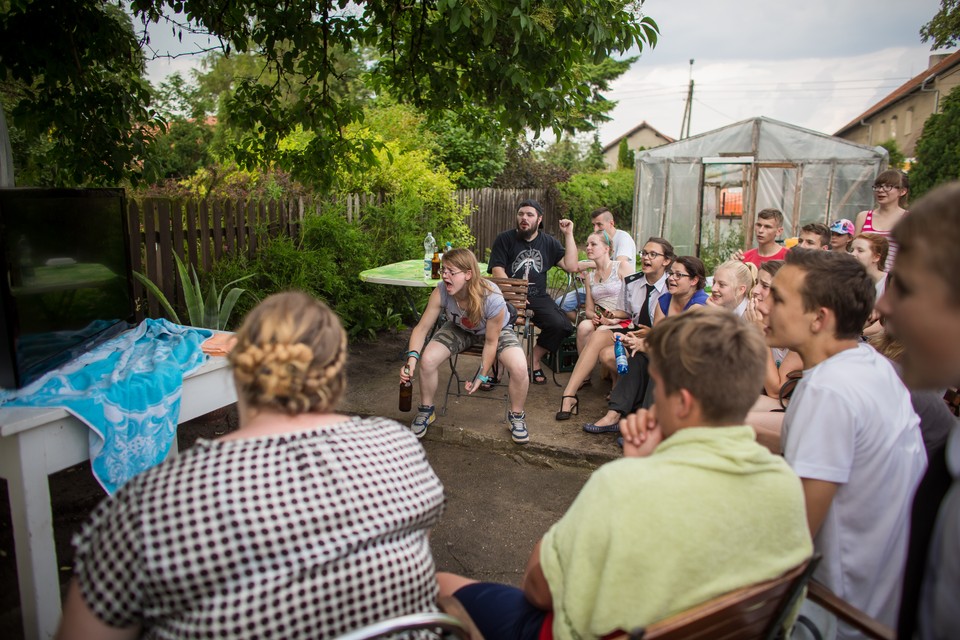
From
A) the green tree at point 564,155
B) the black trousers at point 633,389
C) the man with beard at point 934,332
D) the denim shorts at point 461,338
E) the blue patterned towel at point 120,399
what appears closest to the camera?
the man with beard at point 934,332

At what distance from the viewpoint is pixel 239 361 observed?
1.44m

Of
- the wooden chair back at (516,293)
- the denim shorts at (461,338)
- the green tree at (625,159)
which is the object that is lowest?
the denim shorts at (461,338)

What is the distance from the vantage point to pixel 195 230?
5.73m

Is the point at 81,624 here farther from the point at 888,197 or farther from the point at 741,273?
the point at 888,197

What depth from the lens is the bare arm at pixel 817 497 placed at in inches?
72.2

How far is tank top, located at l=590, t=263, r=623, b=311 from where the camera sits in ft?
19.7

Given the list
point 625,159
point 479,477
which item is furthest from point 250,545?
point 625,159

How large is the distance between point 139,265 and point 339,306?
81.7 inches

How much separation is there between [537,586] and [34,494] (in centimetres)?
179

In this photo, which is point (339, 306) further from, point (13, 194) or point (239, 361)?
Result: point (239, 361)

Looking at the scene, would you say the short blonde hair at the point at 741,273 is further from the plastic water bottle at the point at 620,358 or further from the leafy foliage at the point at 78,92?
the leafy foliage at the point at 78,92

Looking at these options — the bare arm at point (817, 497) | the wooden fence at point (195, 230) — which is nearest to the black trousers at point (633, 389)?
the bare arm at point (817, 497)

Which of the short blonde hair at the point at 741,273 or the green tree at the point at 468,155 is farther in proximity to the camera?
the green tree at the point at 468,155

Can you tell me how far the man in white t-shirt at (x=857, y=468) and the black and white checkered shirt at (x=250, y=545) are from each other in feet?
3.90
